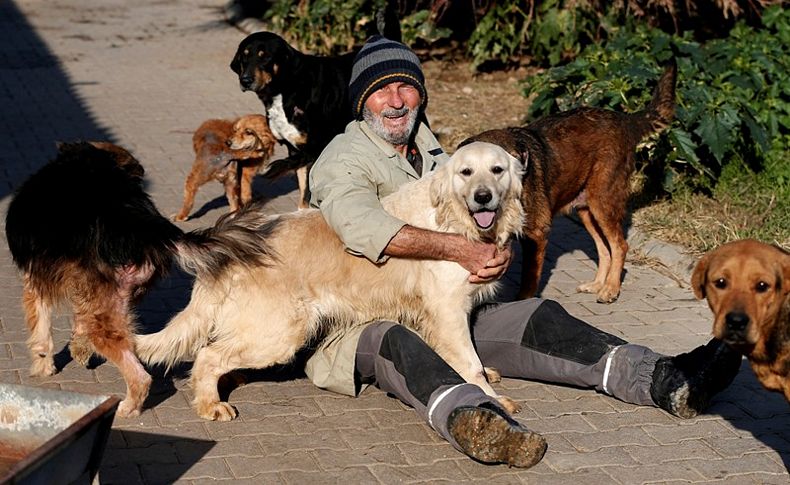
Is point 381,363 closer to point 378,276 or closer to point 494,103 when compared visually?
point 378,276

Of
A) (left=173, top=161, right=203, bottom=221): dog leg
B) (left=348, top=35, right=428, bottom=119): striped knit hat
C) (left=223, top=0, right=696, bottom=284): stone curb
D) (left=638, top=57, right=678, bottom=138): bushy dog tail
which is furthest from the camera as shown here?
(left=173, top=161, right=203, bottom=221): dog leg

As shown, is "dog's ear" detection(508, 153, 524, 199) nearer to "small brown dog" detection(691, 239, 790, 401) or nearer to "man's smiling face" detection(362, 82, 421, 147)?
"man's smiling face" detection(362, 82, 421, 147)

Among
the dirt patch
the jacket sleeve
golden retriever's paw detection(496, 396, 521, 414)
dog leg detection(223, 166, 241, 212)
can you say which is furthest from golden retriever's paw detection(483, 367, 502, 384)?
the dirt patch

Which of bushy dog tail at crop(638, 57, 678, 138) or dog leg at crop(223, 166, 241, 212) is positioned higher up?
bushy dog tail at crop(638, 57, 678, 138)

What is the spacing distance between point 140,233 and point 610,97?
4.97m

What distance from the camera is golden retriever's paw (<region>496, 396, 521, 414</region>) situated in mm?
5221

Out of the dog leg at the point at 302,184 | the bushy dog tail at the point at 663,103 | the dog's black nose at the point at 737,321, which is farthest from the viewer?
the dog leg at the point at 302,184

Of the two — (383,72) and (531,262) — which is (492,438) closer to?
(383,72)

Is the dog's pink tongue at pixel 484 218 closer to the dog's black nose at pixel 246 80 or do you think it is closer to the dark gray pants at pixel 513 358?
the dark gray pants at pixel 513 358

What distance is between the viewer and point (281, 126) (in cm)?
860

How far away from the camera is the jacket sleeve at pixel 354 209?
16.9 ft

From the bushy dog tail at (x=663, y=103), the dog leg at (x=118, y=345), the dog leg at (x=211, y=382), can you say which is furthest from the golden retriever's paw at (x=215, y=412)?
the bushy dog tail at (x=663, y=103)

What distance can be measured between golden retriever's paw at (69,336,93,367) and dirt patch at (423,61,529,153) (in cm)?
534

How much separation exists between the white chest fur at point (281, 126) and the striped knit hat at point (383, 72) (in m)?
2.73
